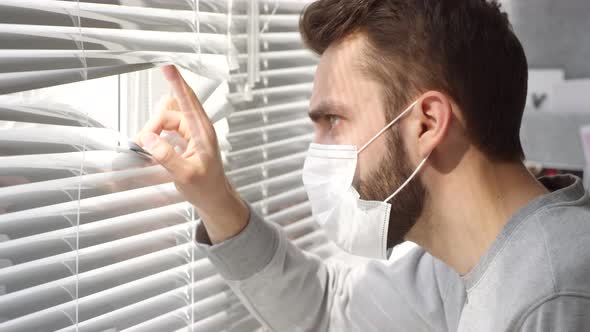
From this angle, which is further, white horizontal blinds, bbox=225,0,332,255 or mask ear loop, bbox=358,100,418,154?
white horizontal blinds, bbox=225,0,332,255

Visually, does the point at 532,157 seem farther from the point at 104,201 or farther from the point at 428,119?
the point at 104,201

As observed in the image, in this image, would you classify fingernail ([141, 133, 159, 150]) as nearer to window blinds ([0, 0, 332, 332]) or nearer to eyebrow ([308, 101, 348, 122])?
window blinds ([0, 0, 332, 332])

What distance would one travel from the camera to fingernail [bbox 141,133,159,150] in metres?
0.99

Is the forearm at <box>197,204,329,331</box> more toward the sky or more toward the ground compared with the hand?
more toward the ground

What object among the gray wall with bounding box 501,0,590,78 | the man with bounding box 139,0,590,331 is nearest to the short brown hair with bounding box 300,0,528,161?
the man with bounding box 139,0,590,331

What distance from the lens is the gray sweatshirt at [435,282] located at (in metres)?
0.93

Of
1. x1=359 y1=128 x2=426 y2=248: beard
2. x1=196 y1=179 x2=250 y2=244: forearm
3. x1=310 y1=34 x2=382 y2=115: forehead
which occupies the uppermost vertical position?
x1=310 y1=34 x2=382 y2=115: forehead

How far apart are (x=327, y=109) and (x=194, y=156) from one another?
0.23 metres

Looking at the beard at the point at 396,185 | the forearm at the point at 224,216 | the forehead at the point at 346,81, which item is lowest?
the forearm at the point at 224,216

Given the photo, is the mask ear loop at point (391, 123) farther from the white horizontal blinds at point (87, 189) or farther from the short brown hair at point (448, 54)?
the white horizontal blinds at point (87, 189)

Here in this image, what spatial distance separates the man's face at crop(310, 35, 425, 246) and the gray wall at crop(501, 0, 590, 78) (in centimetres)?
84

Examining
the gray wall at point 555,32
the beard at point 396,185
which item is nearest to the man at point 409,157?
the beard at point 396,185

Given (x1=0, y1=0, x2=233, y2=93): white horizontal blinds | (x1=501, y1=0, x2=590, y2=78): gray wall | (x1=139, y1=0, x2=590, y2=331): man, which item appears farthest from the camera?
(x1=501, y1=0, x2=590, y2=78): gray wall

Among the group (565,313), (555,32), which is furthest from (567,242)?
(555,32)
